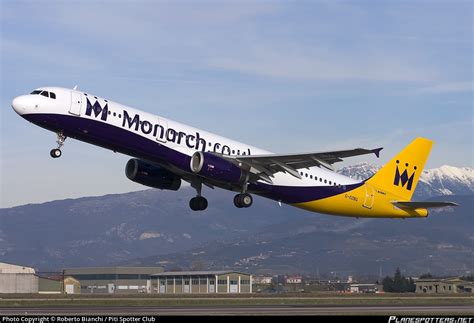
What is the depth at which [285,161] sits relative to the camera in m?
54.9

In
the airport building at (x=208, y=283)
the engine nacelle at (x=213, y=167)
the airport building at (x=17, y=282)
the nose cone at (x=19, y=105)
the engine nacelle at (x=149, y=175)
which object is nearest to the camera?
the nose cone at (x=19, y=105)

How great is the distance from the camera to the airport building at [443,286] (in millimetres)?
104375

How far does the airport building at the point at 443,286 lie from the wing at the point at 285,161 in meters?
53.6

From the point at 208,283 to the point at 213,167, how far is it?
76082mm

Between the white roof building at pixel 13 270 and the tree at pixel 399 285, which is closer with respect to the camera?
the tree at pixel 399 285

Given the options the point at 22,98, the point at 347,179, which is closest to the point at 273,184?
the point at 347,179

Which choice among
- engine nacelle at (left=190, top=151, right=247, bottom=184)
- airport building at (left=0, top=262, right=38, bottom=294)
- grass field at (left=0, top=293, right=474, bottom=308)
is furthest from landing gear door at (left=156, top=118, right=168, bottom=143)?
airport building at (left=0, top=262, right=38, bottom=294)

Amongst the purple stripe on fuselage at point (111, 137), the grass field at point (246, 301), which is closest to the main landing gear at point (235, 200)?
the purple stripe on fuselage at point (111, 137)

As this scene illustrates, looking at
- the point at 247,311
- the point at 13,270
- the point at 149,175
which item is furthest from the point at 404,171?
the point at 13,270

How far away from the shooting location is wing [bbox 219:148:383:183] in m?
53.2

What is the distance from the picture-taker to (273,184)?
57.5 meters

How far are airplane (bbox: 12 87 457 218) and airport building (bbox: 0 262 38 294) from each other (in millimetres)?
59402

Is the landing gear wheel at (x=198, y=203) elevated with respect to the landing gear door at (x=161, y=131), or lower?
lower

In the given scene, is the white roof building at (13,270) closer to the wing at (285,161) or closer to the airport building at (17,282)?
the airport building at (17,282)
